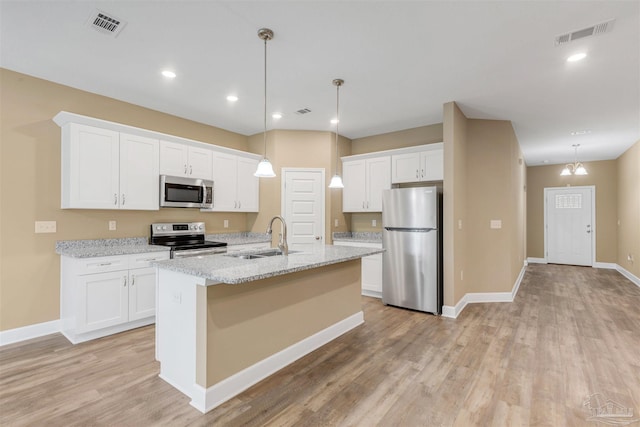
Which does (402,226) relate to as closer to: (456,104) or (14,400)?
(456,104)

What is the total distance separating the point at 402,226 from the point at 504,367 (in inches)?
83.2

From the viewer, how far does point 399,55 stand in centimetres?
290

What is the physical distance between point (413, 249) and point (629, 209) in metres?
5.46

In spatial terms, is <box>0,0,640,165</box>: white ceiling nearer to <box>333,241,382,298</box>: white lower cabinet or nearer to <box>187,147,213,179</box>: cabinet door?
<box>187,147,213,179</box>: cabinet door

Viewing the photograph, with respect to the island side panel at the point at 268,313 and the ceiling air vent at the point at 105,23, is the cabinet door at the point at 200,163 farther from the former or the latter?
the island side panel at the point at 268,313

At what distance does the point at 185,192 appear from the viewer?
430 centimetres

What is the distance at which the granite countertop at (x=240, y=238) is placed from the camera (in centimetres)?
488

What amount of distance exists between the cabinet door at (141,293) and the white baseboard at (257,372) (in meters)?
1.81

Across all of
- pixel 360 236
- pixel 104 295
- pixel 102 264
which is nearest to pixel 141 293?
pixel 104 295

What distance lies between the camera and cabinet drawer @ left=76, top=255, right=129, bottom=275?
10.3 ft

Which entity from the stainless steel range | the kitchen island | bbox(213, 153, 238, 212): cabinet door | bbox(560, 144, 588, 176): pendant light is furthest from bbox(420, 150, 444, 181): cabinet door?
bbox(560, 144, 588, 176): pendant light

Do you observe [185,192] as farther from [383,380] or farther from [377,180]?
[383,380]

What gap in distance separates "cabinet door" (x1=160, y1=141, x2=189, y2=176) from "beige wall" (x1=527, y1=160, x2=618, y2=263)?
8.99m

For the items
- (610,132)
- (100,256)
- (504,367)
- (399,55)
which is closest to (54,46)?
(100,256)
